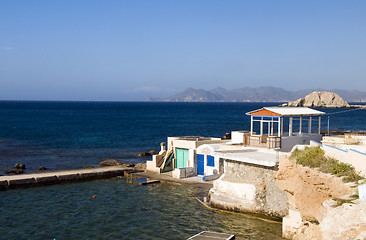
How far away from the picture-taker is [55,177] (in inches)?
1191

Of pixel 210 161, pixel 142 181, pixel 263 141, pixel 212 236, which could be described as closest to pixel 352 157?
pixel 212 236

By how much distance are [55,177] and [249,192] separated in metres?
16.9

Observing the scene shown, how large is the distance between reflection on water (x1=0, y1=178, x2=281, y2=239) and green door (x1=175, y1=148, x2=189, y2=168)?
4.31 meters

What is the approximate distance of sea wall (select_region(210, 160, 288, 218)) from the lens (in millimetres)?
19812

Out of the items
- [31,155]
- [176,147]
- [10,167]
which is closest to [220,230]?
[176,147]

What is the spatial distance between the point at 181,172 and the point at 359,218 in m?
21.0

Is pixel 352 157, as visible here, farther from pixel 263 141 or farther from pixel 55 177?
pixel 55 177

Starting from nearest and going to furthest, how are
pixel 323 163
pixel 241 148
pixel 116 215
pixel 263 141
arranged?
pixel 323 163 < pixel 116 215 < pixel 241 148 < pixel 263 141

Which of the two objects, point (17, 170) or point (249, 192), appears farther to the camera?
point (17, 170)

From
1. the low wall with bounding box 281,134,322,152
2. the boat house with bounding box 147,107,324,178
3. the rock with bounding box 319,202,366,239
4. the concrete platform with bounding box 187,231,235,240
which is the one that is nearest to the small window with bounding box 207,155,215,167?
the boat house with bounding box 147,107,324,178

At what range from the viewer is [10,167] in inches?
1506

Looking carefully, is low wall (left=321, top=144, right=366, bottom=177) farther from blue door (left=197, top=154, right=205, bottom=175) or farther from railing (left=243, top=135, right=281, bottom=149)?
blue door (left=197, top=154, right=205, bottom=175)

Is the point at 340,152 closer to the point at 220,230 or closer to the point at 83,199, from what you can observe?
the point at 220,230

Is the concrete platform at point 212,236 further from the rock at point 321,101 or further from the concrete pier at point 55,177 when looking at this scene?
the rock at point 321,101
